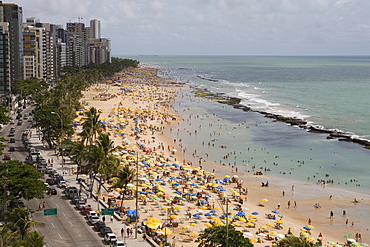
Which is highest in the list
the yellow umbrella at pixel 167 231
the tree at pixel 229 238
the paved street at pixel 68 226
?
the tree at pixel 229 238

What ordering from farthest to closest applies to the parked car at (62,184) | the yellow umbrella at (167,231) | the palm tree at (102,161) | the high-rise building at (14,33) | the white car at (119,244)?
the high-rise building at (14,33)
the parked car at (62,184)
the palm tree at (102,161)
the yellow umbrella at (167,231)
the white car at (119,244)

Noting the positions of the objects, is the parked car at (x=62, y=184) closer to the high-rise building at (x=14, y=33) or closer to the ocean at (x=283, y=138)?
the ocean at (x=283, y=138)

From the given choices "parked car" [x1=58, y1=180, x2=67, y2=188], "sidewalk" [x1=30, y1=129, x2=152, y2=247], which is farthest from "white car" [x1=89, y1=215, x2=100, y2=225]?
"parked car" [x1=58, y1=180, x2=67, y2=188]

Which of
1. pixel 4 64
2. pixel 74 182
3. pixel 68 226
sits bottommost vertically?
pixel 68 226

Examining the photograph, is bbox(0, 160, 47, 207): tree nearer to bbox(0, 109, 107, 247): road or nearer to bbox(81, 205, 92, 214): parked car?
bbox(0, 109, 107, 247): road

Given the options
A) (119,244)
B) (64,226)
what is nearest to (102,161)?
(64,226)

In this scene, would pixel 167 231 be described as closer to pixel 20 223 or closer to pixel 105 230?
pixel 105 230

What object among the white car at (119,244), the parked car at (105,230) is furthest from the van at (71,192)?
the white car at (119,244)

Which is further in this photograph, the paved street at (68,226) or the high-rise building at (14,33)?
the high-rise building at (14,33)

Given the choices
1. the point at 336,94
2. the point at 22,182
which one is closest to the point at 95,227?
the point at 22,182
